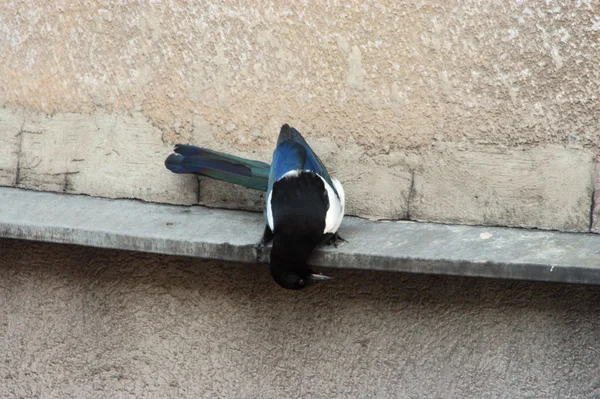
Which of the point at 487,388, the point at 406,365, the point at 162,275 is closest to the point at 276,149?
the point at 162,275

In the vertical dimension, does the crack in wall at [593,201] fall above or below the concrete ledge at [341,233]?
above

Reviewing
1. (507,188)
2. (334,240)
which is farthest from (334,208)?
(507,188)

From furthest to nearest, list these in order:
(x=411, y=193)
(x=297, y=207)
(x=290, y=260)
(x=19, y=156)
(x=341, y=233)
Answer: (x=19, y=156)
(x=411, y=193)
(x=341, y=233)
(x=297, y=207)
(x=290, y=260)

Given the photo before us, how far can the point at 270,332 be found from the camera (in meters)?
3.16

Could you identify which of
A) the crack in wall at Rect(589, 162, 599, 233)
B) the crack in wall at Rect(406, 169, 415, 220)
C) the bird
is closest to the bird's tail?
the bird

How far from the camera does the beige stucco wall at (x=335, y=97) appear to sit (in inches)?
117

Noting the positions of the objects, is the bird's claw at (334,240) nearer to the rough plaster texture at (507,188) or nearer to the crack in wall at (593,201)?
the rough plaster texture at (507,188)

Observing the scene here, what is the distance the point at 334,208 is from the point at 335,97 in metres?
0.47

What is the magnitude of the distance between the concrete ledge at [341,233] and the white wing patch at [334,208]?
8 centimetres

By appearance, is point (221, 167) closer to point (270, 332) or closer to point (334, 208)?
point (334, 208)

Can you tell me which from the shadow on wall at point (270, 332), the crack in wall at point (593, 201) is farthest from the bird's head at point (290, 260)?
the crack in wall at point (593, 201)

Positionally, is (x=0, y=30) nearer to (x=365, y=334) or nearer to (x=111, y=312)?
(x=111, y=312)

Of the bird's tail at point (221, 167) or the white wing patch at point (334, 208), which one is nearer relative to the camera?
the white wing patch at point (334, 208)

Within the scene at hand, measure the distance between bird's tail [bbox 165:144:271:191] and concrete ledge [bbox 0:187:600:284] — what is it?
15 cm
